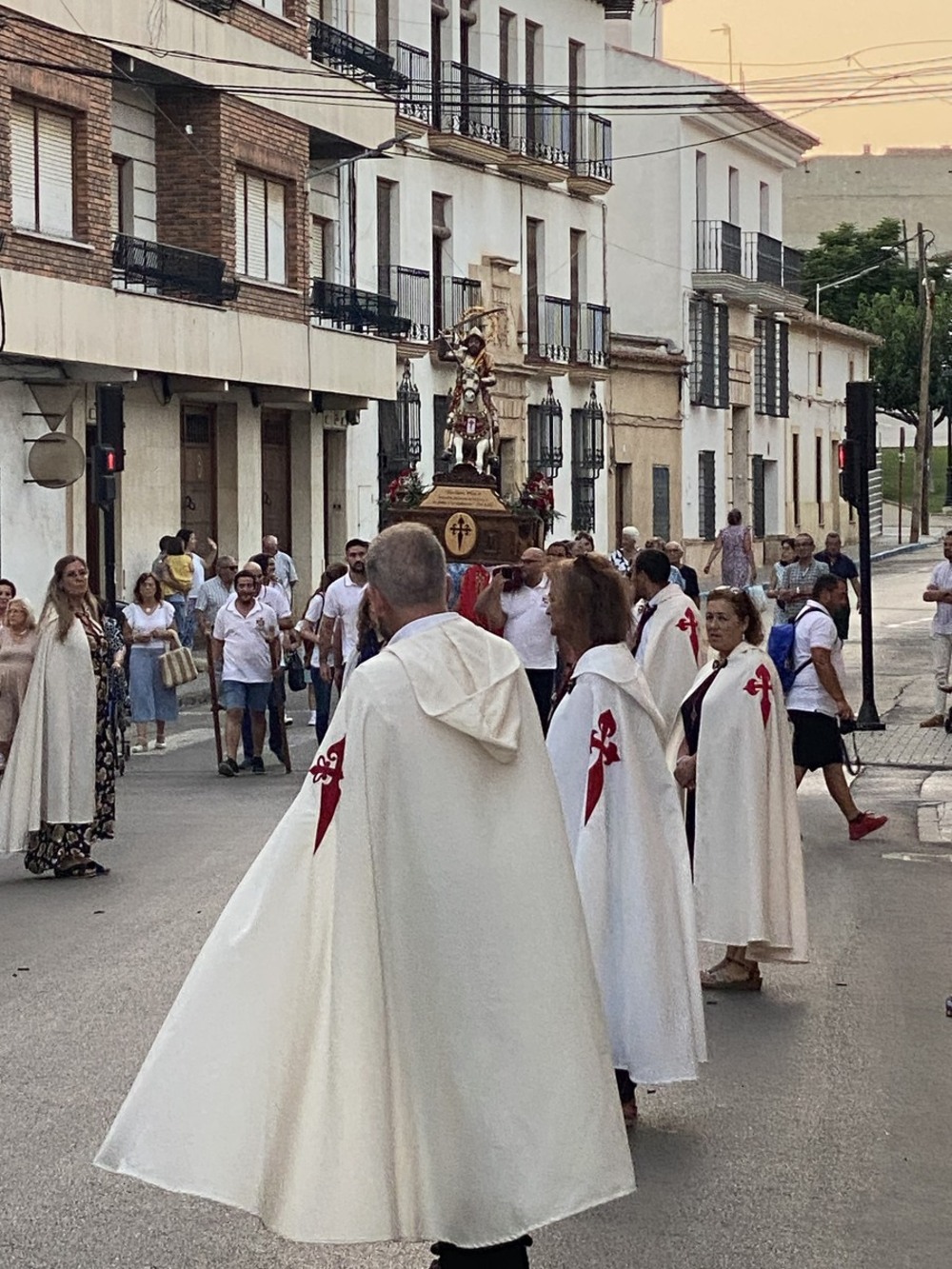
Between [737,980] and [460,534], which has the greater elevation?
[460,534]

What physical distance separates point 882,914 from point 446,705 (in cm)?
678

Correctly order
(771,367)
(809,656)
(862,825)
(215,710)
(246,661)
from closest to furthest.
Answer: (809,656)
(862,825)
(246,661)
(215,710)
(771,367)

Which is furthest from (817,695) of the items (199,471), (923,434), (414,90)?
(923,434)

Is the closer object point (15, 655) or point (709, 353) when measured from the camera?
point (15, 655)

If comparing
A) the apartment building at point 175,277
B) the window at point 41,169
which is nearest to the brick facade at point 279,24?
the apartment building at point 175,277

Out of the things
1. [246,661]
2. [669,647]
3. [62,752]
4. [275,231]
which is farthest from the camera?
[275,231]

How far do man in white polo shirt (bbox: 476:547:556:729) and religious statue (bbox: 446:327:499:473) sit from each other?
11.6m

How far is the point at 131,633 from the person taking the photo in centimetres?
2073

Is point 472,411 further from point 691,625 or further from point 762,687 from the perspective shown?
point 762,687

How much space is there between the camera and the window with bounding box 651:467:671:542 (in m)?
49.7

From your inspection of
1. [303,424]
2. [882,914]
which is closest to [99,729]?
[882,914]

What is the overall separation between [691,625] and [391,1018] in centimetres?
642

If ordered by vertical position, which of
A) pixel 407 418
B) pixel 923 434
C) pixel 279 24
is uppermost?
pixel 279 24

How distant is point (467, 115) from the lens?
39688mm
